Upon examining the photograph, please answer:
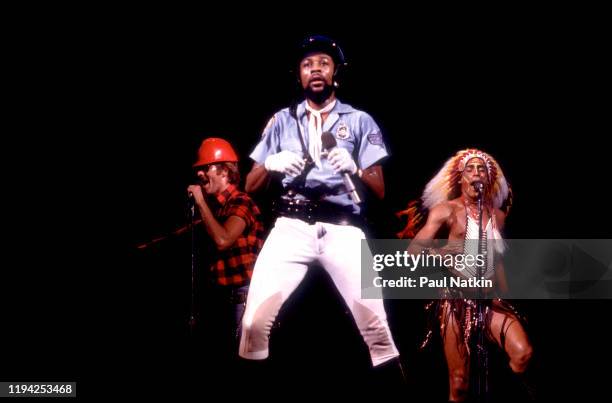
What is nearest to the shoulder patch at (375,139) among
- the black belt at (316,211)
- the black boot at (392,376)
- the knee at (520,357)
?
the black belt at (316,211)

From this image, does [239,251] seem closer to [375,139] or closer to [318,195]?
[318,195]

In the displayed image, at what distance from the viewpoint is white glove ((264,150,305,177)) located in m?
3.94

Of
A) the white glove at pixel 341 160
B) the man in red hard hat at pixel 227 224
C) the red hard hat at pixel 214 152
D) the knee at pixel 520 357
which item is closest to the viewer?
the white glove at pixel 341 160

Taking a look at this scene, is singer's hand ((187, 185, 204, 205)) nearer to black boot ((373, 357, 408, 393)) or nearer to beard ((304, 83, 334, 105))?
beard ((304, 83, 334, 105))

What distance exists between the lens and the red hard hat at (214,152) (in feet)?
16.8

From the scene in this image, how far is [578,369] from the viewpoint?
17.6ft

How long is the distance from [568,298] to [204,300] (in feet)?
9.51

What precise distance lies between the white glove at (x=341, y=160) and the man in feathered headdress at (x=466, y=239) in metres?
0.95

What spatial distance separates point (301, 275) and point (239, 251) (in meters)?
1.04

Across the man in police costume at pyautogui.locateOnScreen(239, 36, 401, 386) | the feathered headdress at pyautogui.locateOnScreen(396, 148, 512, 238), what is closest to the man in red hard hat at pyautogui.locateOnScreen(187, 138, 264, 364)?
the man in police costume at pyautogui.locateOnScreen(239, 36, 401, 386)

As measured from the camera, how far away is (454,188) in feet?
16.6

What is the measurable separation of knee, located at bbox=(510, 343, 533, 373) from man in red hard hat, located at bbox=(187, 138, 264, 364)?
6.16ft

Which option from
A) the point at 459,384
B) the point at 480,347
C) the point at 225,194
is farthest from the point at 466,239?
the point at 225,194

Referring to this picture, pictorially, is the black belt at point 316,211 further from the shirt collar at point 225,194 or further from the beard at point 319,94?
the shirt collar at point 225,194
